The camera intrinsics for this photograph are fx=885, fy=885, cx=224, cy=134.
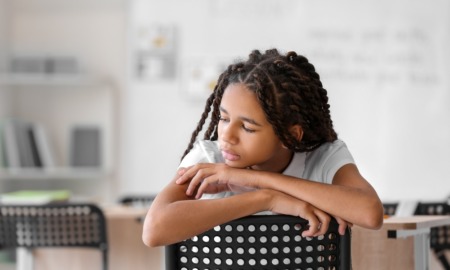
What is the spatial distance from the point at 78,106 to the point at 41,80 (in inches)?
13.3

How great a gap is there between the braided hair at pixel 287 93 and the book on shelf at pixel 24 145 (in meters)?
3.95

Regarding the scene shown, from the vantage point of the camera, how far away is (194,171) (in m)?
1.99

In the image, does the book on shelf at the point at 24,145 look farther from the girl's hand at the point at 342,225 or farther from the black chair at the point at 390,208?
the girl's hand at the point at 342,225

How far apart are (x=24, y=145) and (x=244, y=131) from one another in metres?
4.26

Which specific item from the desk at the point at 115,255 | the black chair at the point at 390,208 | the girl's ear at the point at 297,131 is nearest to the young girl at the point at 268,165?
the girl's ear at the point at 297,131

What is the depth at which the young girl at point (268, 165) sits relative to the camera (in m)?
1.81

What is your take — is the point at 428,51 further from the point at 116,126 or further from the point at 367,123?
the point at 116,126

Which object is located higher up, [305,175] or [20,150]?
[305,175]

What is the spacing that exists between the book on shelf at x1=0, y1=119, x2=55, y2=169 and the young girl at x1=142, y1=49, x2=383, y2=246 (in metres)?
3.90

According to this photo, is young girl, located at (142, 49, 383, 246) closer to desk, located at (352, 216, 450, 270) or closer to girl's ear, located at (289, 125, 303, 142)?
girl's ear, located at (289, 125, 303, 142)

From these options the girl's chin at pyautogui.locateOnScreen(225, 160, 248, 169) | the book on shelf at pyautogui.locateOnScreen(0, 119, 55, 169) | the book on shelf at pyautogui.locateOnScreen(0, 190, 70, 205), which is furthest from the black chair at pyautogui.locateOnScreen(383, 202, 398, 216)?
the book on shelf at pyautogui.locateOnScreen(0, 119, 55, 169)

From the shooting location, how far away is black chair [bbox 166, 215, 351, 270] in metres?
1.76

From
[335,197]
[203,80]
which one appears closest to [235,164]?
[335,197]

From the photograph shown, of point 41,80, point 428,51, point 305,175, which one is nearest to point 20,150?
point 41,80
